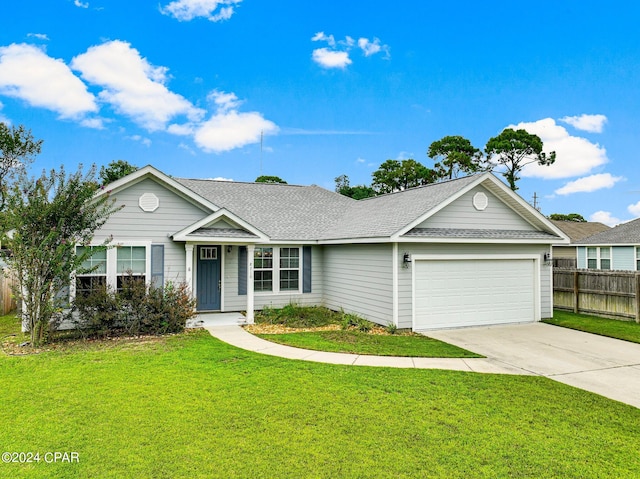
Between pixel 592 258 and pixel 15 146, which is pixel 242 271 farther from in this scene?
pixel 15 146

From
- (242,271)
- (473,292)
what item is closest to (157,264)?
(242,271)

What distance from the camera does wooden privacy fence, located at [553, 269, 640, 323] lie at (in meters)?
13.0

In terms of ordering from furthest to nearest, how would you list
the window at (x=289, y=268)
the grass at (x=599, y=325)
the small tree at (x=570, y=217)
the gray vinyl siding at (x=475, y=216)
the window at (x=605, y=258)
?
the small tree at (x=570, y=217)
the window at (x=605, y=258)
the window at (x=289, y=268)
the gray vinyl siding at (x=475, y=216)
the grass at (x=599, y=325)

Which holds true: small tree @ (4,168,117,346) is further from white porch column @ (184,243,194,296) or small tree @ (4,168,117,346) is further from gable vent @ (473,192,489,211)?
gable vent @ (473,192,489,211)

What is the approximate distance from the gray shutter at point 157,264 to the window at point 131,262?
22 centimetres

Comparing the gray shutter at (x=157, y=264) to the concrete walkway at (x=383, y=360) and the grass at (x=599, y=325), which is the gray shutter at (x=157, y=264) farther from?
the grass at (x=599, y=325)

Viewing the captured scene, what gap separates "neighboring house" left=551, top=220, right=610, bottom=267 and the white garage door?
1994 cm

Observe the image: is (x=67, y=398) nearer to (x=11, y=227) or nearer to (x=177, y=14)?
(x=11, y=227)

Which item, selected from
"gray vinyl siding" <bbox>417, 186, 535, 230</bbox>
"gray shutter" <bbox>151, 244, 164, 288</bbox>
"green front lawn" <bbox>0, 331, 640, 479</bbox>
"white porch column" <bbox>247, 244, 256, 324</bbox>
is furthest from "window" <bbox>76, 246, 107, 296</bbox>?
"gray vinyl siding" <bbox>417, 186, 535, 230</bbox>

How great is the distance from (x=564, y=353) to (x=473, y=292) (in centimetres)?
349

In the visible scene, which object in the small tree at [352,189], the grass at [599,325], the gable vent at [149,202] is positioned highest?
the small tree at [352,189]

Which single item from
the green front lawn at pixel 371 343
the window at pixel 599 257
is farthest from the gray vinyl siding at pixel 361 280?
the window at pixel 599 257

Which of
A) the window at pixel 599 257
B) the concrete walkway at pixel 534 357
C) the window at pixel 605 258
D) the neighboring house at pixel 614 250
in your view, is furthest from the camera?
the window at pixel 599 257

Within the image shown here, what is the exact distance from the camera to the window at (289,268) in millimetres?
14828
